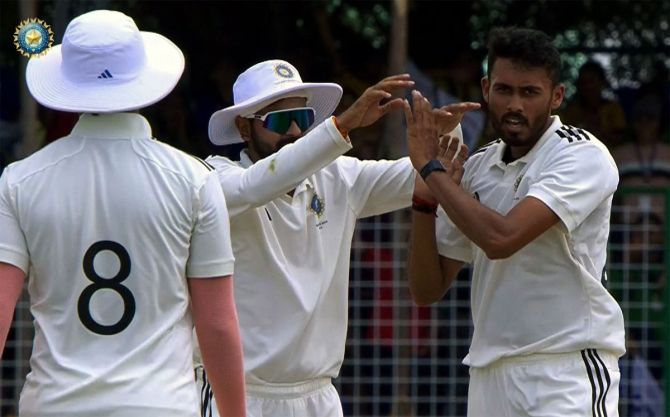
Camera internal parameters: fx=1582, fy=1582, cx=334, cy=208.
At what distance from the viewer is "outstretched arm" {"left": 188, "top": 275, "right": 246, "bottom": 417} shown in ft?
13.6

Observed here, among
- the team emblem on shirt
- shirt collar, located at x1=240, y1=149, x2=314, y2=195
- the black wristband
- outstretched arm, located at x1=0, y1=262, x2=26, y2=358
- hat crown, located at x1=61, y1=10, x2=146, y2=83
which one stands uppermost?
A: hat crown, located at x1=61, y1=10, x2=146, y2=83

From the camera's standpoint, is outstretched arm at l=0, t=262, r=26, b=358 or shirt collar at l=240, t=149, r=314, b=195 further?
shirt collar at l=240, t=149, r=314, b=195

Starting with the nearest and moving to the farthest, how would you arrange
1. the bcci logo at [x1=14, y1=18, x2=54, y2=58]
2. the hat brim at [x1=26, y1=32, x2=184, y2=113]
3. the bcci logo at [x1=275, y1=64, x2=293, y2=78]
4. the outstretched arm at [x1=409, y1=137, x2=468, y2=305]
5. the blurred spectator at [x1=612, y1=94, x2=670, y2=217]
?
the hat brim at [x1=26, y1=32, x2=184, y2=113], the bcci logo at [x1=14, y1=18, x2=54, y2=58], the outstretched arm at [x1=409, y1=137, x2=468, y2=305], the bcci logo at [x1=275, y1=64, x2=293, y2=78], the blurred spectator at [x1=612, y1=94, x2=670, y2=217]

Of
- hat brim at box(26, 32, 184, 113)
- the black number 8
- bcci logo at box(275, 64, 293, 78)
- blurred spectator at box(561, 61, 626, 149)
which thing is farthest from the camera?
blurred spectator at box(561, 61, 626, 149)

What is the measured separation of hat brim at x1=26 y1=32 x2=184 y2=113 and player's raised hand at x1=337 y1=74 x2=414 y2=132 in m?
0.86

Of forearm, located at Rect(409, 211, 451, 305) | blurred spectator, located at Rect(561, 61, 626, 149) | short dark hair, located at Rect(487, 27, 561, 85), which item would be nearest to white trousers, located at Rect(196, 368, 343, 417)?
forearm, located at Rect(409, 211, 451, 305)

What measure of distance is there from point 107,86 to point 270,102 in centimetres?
143

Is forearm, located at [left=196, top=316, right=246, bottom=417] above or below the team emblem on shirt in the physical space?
below

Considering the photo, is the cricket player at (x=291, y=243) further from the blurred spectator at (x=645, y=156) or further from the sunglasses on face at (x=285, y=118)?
the blurred spectator at (x=645, y=156)

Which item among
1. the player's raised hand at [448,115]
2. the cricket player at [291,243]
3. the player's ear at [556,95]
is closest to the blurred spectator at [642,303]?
the cricket player at [291,243]

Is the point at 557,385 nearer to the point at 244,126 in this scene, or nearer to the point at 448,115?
the point at 448,115

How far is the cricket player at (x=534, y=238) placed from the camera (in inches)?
199

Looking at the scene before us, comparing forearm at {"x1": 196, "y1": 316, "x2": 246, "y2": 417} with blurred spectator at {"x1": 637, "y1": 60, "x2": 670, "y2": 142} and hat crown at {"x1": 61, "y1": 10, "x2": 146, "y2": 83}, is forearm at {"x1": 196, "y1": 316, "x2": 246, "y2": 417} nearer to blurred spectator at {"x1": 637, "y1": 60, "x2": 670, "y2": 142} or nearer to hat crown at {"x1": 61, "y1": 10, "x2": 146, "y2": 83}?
hat crown at {"x1": 61, "y1": 10, "x2": 146, "y2": 83}

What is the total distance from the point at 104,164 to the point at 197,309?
453 millimetres
